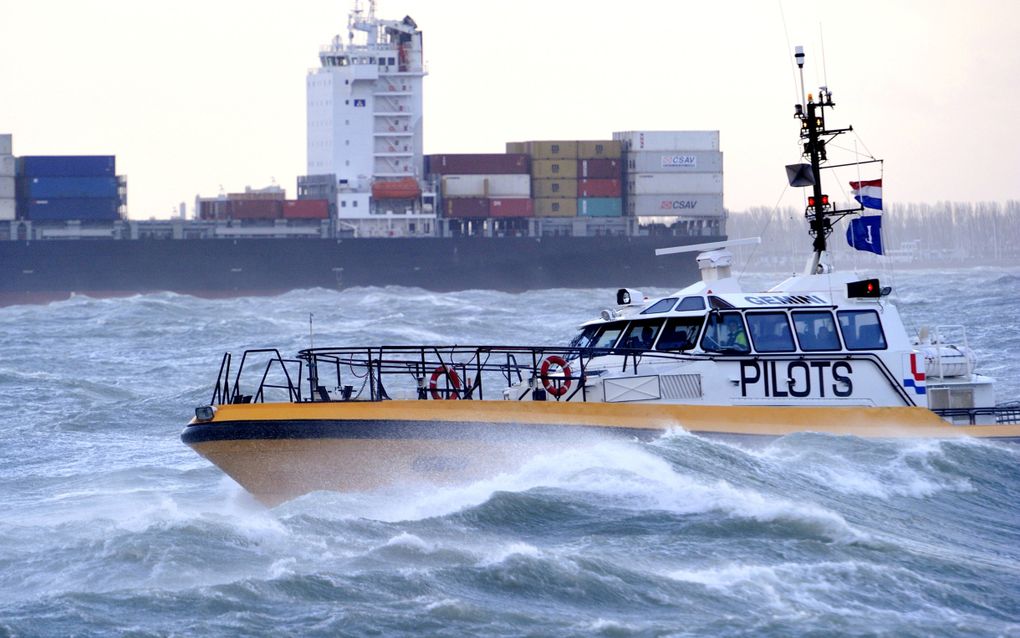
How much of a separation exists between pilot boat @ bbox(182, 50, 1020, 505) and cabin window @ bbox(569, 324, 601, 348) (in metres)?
0.03

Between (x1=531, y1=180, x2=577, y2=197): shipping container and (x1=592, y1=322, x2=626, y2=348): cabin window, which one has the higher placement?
(x1=531, y1=180, x2=577, y2=197): shipping container

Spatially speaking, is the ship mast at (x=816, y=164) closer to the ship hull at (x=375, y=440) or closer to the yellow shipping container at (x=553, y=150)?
the ship hull at (x=375, y=440)

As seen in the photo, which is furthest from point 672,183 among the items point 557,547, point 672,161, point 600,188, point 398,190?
point 557,547

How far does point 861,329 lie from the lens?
43.6 feet

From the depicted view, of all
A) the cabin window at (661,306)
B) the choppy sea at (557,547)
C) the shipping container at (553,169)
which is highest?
the shipping container at (553,169)

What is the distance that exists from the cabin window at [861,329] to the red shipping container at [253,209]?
2242 inches

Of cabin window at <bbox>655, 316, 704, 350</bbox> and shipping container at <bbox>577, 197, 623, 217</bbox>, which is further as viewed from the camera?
shipping container at <bbox>577, 197, 623, 217</bbox>

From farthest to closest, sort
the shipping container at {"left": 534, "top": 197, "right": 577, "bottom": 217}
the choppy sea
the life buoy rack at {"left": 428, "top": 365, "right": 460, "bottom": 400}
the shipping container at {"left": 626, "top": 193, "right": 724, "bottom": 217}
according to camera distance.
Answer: the shipping container at {"left": 626, "top": 193, "right": 724, "bottom": 217} → the shipping container at {"left": 534, "top": 197, "right": 577, "bottom": 217} → the life buoy rack at {"left": 428, "top": 365, "right": 460, "bottom": 400} → the choppy sea

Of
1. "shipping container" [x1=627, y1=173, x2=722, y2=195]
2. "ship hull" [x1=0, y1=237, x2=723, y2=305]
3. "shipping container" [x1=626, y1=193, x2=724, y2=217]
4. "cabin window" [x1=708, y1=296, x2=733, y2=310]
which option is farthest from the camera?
"shipping container" [x1=627, y1=173, x2=722, y2=195]

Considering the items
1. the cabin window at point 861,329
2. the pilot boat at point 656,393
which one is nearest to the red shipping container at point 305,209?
the pilot boat at point 656,393

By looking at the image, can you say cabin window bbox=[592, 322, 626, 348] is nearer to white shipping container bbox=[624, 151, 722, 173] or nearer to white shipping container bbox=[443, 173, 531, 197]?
white shipping container bbox=[443, 173, 531, 197]

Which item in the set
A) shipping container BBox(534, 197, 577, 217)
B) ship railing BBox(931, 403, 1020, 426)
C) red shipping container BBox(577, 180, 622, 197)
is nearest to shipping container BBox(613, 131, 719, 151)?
red shipping container BBox(577, 180, 622, 197)

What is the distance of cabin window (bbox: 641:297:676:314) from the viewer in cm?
1330

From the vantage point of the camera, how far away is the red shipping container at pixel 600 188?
226 ft
